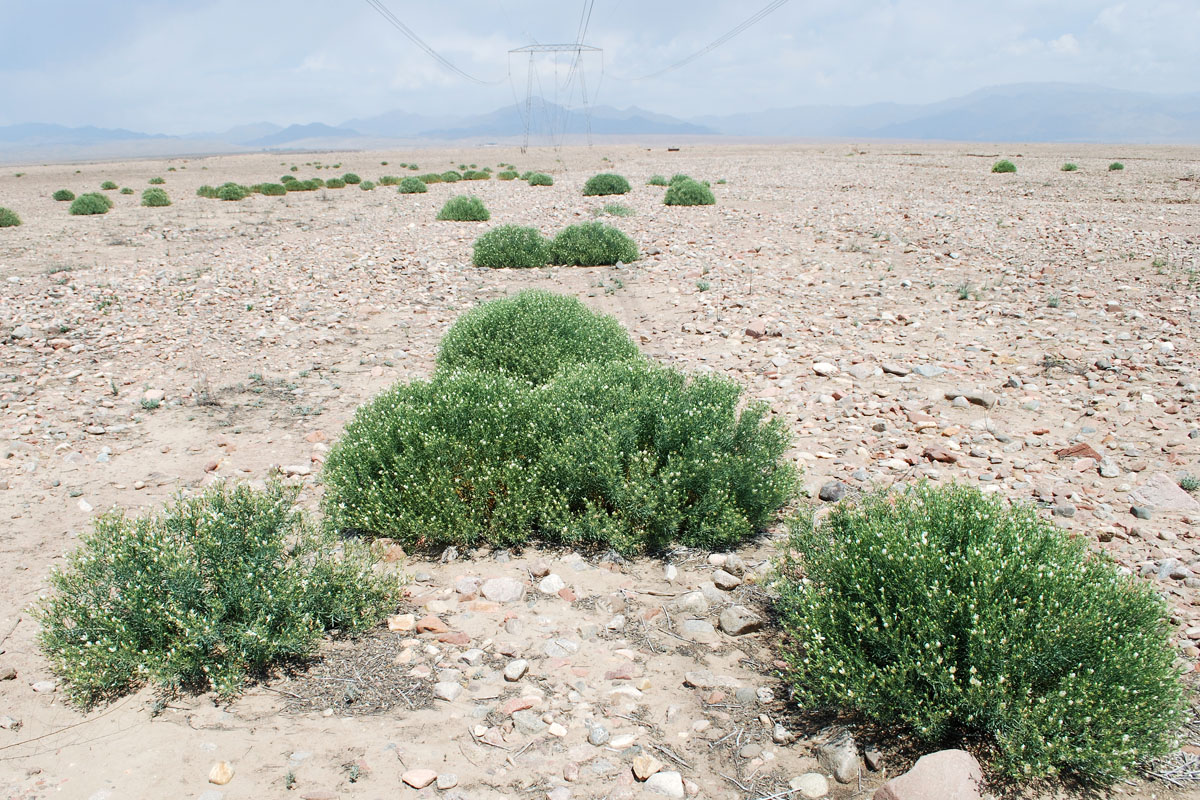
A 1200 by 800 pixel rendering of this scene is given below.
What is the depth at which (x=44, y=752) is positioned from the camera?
3088 millimetres

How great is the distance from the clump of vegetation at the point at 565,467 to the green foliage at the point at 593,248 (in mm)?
8222

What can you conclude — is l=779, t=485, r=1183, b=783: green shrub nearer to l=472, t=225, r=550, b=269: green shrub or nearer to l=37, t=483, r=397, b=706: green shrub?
l=37, t=483, r=397, b=706: green shrub

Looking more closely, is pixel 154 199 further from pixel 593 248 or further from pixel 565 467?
pixel 565 467

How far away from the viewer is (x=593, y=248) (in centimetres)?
1325

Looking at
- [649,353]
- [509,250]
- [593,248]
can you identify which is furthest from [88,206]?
[649,353]

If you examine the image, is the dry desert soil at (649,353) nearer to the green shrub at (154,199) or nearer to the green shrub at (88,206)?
the green shrub at (88,206)

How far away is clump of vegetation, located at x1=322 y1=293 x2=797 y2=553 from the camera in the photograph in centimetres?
469

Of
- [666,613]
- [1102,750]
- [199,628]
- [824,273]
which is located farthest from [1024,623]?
[824,273]

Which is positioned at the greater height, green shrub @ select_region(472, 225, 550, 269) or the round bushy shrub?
green shrub @ select_region(472, 225, 550, 269)

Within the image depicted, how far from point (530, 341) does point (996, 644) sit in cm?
495

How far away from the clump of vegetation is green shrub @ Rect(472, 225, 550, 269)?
8.19m

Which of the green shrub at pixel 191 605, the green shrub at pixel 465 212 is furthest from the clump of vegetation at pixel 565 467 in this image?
the green shrub at pixel 465 212

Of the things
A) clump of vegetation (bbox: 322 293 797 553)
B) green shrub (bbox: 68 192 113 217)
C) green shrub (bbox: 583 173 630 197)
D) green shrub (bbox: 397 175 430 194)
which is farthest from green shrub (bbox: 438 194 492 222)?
clump of vegetation (bbox: 322 293 797 553)

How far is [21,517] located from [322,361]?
12.5ft
